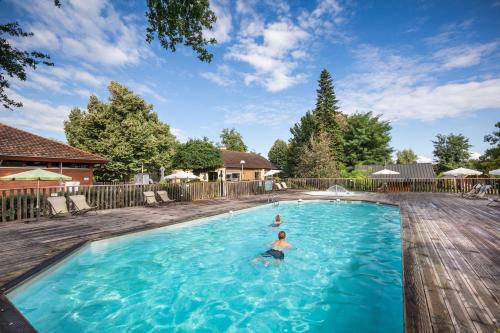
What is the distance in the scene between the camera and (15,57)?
29.0 feet

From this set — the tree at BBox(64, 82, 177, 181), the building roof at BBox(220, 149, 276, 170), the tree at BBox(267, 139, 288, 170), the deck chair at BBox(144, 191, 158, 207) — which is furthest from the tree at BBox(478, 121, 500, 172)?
the tree at BBox(64, 82, 177, 181)

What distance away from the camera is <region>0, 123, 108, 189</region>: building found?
52.0 ft

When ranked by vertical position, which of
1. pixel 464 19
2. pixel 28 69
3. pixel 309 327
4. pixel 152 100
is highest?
pixel 152 100

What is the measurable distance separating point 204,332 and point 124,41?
42.4 feet

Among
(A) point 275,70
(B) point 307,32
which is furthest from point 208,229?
(A) point 275,70

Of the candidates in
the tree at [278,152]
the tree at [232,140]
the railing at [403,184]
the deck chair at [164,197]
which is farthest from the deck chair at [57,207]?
the tree at [232,140]

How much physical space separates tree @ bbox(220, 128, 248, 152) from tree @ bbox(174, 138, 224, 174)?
131 ft

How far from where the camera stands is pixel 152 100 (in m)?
31.4

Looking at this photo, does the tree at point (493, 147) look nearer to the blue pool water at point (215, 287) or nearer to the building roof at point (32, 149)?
the blue pool water at point (215, 287)

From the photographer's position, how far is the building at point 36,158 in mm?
15844

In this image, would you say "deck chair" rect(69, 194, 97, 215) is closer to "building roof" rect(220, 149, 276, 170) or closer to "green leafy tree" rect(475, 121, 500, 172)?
"building roof" rect(220, 149, 276, 170)

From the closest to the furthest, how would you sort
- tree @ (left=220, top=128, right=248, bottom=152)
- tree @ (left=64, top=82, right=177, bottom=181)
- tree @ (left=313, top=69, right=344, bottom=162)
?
tree @ (left=64, top=82, right=177, bottom=181) → tree @ (left=313, top=69, right=344, bottom=162) → tree @ (left=220, top=128, right=248, bottom=152)

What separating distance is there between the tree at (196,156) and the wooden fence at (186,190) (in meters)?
6.11

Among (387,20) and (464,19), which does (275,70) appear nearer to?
(387,20)
